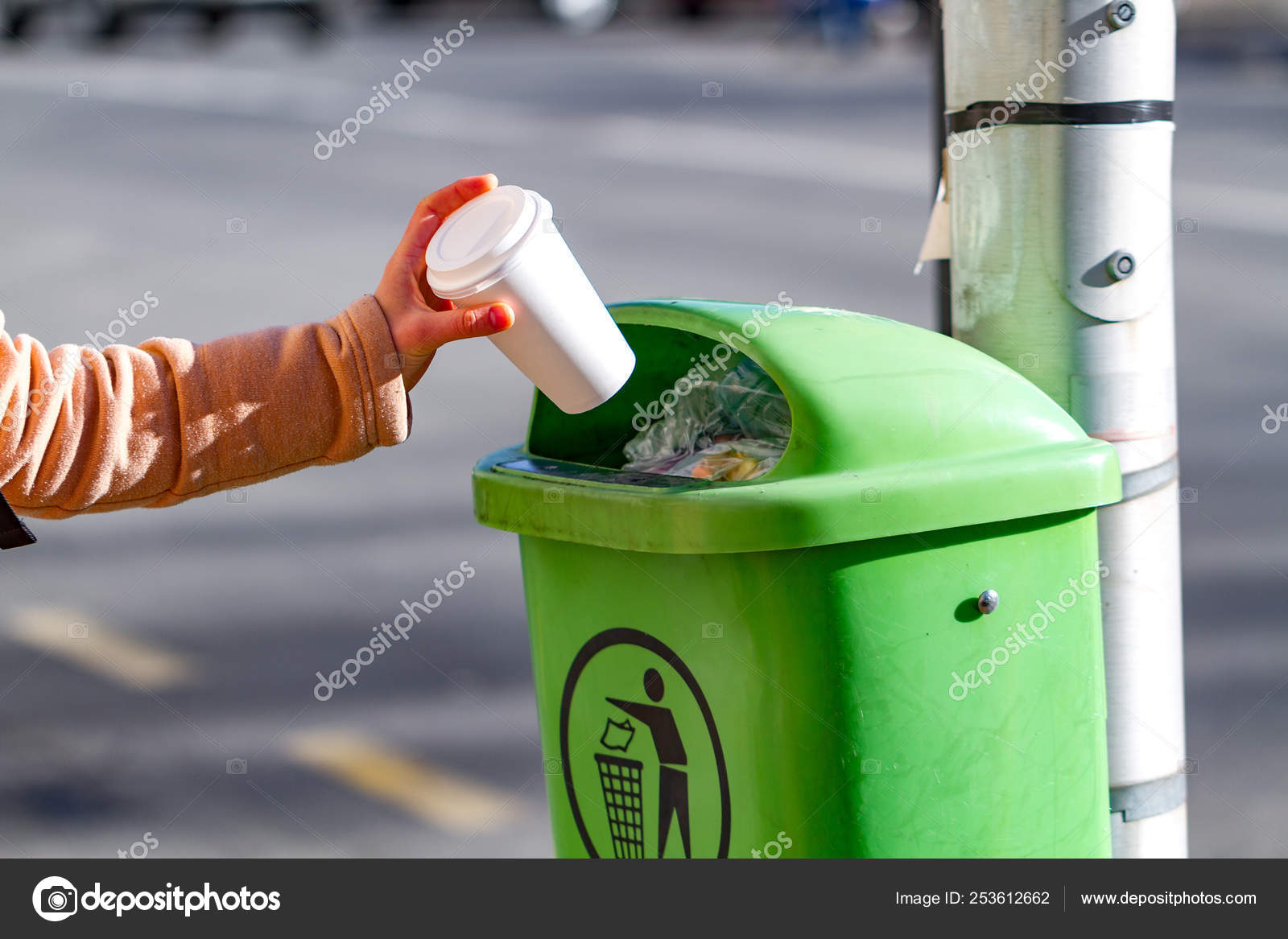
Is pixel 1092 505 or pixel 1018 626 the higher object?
pixel 1092 505

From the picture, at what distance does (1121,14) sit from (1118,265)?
362mm

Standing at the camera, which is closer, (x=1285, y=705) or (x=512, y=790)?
Answer: (x=512, y=790)

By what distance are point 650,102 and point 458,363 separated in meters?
9.43

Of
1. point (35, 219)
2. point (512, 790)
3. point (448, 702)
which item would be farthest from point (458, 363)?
point (35, 219)

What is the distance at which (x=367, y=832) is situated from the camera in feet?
12.5

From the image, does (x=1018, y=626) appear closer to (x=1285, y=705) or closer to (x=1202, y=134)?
(x=1285, y=705)

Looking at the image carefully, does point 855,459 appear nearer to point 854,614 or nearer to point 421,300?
point 854,614

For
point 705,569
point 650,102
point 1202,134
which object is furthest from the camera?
point 650,102
